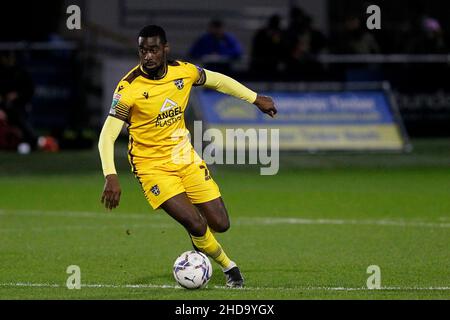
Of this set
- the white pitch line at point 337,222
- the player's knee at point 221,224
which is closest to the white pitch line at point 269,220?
the white pitch line at point 337,222

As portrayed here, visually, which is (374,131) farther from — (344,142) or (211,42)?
(211,42)

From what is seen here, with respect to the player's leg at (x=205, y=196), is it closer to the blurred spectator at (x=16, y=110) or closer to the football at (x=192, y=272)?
the football at (x=192, y=272)

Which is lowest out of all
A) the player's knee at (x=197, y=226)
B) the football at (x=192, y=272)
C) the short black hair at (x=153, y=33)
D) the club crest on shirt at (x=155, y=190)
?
the football at (x=192, y=272)

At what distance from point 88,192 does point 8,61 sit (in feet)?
20.6

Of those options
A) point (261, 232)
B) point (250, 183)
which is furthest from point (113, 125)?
point (250, 183)

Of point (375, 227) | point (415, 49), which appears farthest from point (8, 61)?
point (375, 227)

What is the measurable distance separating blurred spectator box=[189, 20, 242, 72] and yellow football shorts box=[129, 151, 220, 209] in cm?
1431

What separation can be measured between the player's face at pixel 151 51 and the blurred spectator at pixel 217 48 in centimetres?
1457

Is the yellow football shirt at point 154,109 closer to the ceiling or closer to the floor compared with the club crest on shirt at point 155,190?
closer to the ceiling

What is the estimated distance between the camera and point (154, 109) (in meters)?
10.6

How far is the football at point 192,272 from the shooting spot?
10.1 m

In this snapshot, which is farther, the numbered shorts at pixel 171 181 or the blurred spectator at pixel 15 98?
the blurred spectator at pixel 15 98

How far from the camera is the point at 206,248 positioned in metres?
10.6

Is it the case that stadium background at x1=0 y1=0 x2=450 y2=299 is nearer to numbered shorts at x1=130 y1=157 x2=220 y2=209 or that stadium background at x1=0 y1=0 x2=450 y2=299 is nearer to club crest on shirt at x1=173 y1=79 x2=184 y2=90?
numbered shorts at x1=130 y1=157 x2=220 y2=209
